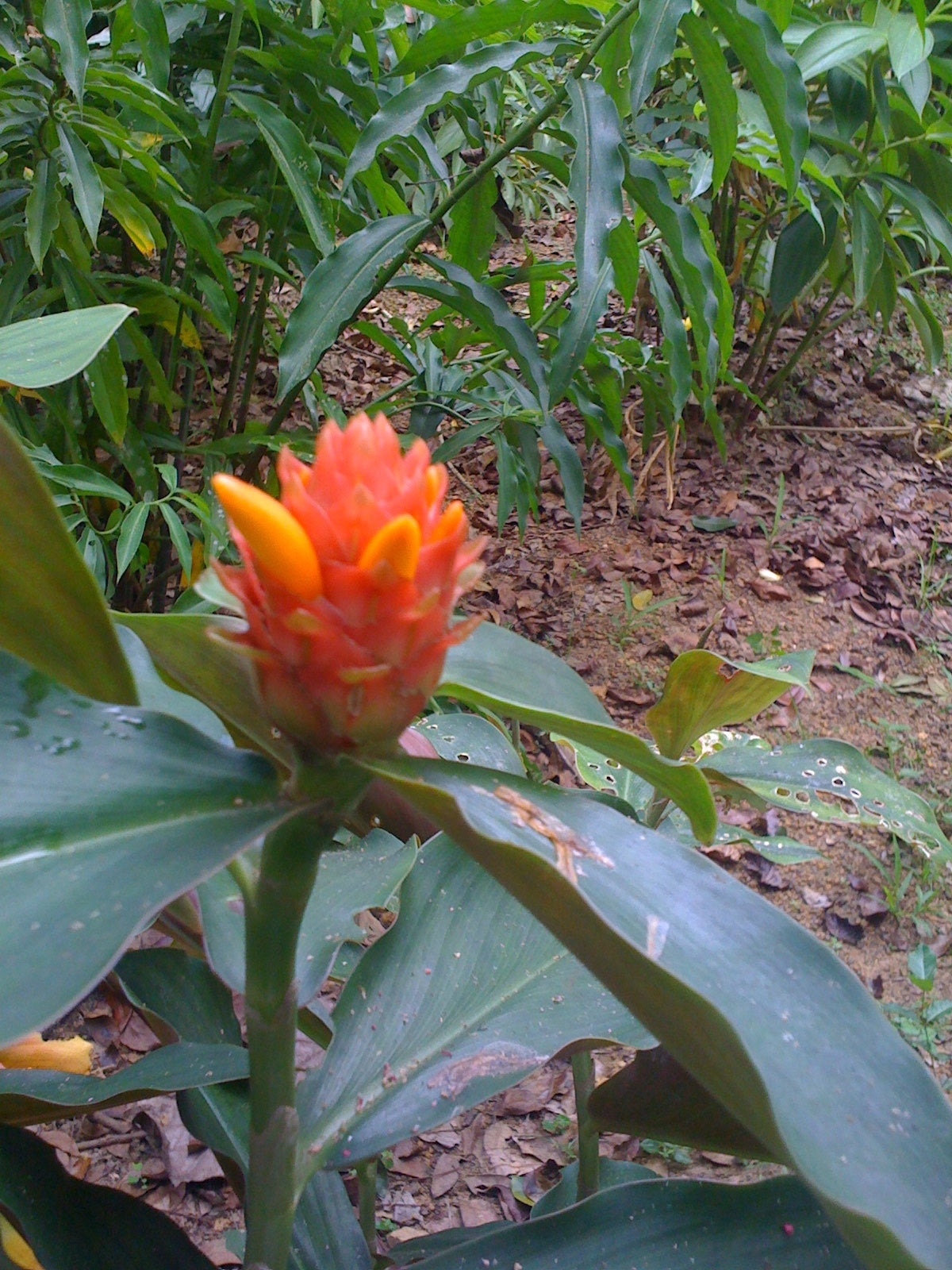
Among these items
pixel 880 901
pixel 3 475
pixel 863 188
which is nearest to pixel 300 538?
pixel 3 475

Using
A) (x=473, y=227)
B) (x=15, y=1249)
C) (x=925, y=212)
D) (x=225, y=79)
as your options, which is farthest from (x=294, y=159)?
(x=925, y=212)

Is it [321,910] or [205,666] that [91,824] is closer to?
[205,666]

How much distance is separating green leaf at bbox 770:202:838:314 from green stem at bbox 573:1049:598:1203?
84.8 inches

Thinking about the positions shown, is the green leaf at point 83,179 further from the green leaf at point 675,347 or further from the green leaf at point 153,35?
the green leaf at point 675,347

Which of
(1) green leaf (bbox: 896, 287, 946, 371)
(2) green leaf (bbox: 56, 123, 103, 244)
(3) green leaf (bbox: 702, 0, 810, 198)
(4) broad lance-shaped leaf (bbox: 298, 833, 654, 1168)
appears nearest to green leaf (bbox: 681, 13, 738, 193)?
(3) green leaf (bbox: 702, 0, 810, 198)

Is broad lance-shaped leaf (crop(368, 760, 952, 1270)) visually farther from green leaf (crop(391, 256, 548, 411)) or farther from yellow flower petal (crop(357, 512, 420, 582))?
green leaf (crop(391, 256, 548, 411))

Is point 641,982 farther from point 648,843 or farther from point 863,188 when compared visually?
point 863,188

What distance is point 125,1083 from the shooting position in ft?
2.03

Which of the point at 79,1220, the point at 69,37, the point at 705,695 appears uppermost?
the point at 69,37

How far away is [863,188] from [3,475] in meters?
2.47

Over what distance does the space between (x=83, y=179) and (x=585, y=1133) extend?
134 cm

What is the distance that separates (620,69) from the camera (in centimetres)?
144

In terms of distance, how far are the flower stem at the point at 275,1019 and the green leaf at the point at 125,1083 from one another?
98mm

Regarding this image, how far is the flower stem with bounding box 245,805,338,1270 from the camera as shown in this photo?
0.41 m
